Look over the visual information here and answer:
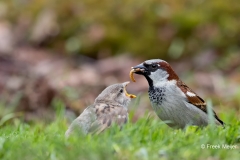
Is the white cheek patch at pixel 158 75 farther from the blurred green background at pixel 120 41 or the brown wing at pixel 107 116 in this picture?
the blurred green background at pixel 120 41

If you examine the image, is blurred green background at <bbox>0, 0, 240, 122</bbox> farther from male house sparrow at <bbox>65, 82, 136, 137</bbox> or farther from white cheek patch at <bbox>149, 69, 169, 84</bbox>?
male house sparrow at <bbox>65, 82, 136, 137</bbox>

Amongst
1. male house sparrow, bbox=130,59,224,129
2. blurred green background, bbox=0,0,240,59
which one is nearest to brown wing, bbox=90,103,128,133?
male house sparrow, bbox=130,59,224,129

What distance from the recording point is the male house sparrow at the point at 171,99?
6387 millimetres

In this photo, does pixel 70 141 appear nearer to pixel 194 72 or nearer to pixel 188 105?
pixel 188 105

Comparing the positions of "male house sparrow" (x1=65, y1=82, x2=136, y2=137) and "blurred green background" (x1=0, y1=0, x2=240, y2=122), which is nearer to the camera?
"male house sparrow" (x1=65, y1=82, x2=136, y2=137)

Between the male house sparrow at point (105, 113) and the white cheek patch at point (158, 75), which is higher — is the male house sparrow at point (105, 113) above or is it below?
below

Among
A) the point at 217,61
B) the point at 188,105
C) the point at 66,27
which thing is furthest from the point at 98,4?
the point at 188,105

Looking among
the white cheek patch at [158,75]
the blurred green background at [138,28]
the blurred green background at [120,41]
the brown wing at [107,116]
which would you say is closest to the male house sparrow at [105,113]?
the brown wing at [107,116]

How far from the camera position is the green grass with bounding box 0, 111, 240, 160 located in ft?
14.6

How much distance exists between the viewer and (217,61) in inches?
507

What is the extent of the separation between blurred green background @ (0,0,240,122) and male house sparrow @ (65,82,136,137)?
511 centimetres

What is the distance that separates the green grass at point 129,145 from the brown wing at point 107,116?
20 centimetres

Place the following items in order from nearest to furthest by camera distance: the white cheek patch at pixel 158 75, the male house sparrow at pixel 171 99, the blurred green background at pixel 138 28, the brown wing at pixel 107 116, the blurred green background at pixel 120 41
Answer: the brown wing at pixel 107 116
the male house sparrow at pixel 171 99
the white cheek patch at pixel 158 75
the blurred green background at pixel 120 41
the blurred green background at pixel 138 28

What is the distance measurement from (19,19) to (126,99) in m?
9.17
